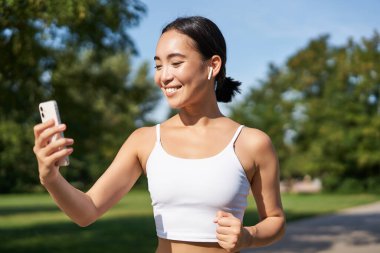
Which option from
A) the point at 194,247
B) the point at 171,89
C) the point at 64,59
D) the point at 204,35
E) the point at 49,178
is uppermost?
the point at 64,59

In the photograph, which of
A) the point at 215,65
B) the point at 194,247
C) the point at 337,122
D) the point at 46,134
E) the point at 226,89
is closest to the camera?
the point at 46,134

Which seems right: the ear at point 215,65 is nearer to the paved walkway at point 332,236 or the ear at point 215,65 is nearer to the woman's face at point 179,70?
the woman's face at point 179,70

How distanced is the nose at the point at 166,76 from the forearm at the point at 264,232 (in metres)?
0.57

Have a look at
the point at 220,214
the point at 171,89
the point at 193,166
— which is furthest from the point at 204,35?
the point at 220,214

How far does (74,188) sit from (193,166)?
393 mm

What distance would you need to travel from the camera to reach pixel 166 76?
2225mm

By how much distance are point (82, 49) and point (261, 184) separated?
10.6m

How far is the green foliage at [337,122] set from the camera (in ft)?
136

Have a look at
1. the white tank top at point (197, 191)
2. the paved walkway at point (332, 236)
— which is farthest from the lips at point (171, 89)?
the paved walkway at point (332, 236)

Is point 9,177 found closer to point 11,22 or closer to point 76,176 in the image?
point 76,176

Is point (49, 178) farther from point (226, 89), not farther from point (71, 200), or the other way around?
point (226, 89)

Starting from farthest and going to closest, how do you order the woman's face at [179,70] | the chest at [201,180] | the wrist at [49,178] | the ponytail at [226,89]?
the ponytail at [226,89], the woman's face at [179,70], the chest at [201,180], the wrist at [49,178]

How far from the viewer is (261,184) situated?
7.43ft

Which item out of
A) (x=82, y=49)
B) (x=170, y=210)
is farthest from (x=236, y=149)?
(x=82, y=49)
